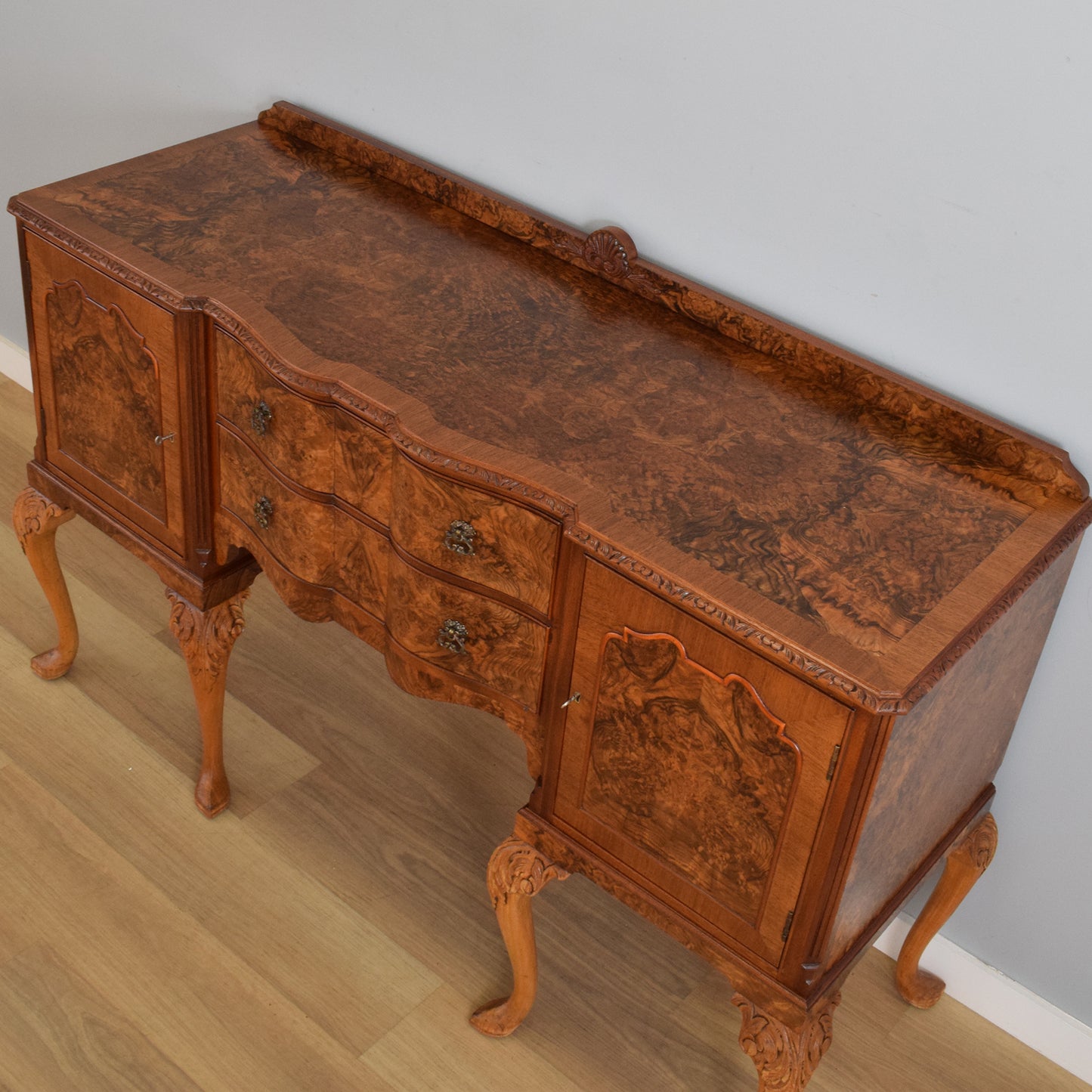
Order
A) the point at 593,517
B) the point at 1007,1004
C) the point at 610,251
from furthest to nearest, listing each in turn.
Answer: the point at 1007,1004, the point at 610,251, the point at 593,517

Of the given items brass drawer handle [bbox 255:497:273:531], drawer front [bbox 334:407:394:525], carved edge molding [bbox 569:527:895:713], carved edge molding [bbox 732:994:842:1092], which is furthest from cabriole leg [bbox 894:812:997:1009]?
brass drawer handle [bbox 255:497:273:531]

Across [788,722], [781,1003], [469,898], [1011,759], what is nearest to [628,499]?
[788,722]

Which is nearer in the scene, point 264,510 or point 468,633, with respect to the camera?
point 468,633

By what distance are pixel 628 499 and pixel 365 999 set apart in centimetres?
95

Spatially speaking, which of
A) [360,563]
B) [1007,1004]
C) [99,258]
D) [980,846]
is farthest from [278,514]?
[1007,1004]

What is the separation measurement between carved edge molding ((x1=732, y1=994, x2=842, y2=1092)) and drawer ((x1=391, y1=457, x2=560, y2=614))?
0.54 meters

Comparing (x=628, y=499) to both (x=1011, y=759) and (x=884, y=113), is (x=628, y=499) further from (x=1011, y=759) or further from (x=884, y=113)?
(x=1011, y=759)

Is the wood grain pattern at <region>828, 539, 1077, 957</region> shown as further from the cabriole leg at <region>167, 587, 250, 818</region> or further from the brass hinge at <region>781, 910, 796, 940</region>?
the cabriole leg at <region>167, 587, 250, 818</region>

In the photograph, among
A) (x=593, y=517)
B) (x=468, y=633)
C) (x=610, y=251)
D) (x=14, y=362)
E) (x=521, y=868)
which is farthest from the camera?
(x=14, y=362)

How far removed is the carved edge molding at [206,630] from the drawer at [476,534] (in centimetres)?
55

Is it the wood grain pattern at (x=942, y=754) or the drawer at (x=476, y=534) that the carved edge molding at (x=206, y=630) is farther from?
the wood grain pattern at (x=942, y=754)

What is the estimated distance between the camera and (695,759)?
149cm

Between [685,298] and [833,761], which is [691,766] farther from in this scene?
[685,298]

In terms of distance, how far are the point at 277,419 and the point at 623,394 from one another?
431mm
